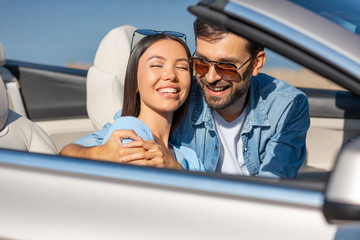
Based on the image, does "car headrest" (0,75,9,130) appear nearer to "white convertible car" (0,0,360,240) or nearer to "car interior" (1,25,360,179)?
"white convertible car" (0,0,360,240)

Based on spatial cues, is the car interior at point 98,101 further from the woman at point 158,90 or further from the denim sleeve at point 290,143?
the woman at point 158,90

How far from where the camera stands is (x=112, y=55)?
117 inches

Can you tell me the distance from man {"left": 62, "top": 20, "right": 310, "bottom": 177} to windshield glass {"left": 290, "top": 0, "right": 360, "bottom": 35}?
39 centimetres

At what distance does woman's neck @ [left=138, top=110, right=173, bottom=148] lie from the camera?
222 cm

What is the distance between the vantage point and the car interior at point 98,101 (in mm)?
2977

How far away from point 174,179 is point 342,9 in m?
0.97

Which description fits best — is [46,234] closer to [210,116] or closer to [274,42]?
[274,42]

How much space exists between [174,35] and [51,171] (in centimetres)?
105

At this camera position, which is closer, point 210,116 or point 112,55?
point 210,116

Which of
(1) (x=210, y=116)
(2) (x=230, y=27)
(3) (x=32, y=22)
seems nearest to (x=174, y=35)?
(1) (x=210, y=116)

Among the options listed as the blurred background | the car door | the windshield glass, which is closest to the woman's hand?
the windshield glass

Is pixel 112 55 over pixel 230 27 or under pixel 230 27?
under

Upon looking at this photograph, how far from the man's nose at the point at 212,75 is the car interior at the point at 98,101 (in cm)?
79

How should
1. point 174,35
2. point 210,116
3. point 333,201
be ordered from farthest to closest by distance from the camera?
point 210,116, point 174,35, point 333,201
